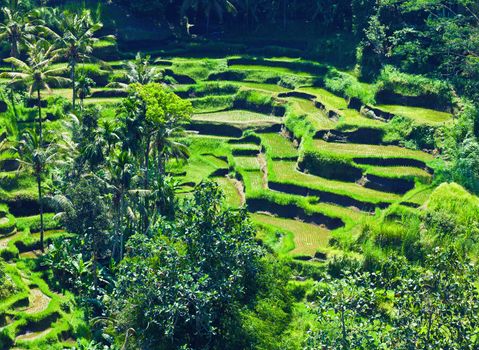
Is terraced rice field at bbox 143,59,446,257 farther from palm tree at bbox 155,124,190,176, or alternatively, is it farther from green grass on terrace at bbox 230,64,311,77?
palm tree at bbox 155,124,190,176

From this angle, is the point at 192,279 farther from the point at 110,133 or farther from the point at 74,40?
the point at 74,40

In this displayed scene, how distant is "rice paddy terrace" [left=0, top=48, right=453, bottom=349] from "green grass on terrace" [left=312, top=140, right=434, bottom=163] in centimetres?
7

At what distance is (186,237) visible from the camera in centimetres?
3919

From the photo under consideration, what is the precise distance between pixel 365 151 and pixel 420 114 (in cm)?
591

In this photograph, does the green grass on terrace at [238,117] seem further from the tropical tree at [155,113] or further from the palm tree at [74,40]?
→ the tropical tree at [155,113]

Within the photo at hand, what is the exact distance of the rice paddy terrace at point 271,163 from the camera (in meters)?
48.7

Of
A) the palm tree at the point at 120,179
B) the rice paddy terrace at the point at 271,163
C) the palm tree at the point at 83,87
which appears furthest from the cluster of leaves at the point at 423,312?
the palm tree at the point at 83,87

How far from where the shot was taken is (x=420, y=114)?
61938mm

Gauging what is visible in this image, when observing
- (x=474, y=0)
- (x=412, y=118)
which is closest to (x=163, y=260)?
(x=412, y=118)

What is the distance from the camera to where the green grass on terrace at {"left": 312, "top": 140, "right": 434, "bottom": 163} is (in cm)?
5750

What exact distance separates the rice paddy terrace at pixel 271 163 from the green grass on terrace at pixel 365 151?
2.8 inches

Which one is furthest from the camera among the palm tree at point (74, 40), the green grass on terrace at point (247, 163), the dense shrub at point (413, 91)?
the dense shrub at point (413, 91)

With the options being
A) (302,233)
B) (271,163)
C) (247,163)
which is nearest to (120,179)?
(302,233)

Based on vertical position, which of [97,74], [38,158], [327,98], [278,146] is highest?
[97,74]
